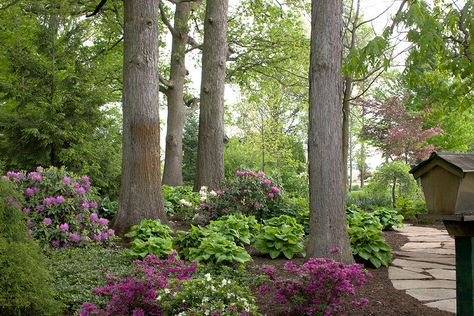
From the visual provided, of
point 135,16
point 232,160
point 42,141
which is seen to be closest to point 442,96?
point 135,16

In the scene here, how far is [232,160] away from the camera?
66.3ft

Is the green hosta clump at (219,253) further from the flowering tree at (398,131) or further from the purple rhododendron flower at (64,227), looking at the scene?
the flowering tree at (398,131)

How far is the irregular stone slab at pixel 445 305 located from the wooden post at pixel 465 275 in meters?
1.08

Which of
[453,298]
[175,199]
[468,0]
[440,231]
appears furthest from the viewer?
[175,199]

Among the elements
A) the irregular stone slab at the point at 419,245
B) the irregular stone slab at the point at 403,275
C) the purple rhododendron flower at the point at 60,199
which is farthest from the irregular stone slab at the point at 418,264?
the purple rhododendron flower at the point at 60,199

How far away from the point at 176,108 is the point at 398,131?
34.3ft

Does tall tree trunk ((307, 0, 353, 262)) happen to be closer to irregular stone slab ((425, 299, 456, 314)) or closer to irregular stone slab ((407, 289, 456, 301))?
irregular stone slab ((407, 289, 456, 301))

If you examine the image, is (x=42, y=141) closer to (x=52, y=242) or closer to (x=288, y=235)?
(x=52, y=242)

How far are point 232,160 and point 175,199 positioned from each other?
9.35 meters

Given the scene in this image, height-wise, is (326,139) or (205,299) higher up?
(326,139)

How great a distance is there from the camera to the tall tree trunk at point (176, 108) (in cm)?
1549

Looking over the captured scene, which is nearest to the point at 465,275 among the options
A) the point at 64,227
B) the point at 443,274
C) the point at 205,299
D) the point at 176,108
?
the point at 205,299

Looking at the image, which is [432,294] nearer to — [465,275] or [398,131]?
[465,275]

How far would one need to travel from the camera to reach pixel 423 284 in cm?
541
